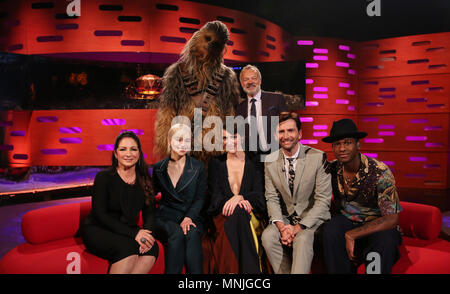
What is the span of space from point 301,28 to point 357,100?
1.78 metres

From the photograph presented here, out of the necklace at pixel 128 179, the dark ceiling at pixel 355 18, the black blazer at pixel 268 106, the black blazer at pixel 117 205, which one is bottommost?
the black blazer at pixel 117 205

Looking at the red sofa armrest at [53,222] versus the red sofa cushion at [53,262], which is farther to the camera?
the red sofa armrest at [53,222]

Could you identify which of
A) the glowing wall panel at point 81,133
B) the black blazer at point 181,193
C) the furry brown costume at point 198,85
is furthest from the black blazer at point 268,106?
the glowing wall panel at point 81,133

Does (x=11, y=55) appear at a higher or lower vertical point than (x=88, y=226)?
higher

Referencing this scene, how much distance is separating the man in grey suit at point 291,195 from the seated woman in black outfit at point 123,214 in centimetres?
85

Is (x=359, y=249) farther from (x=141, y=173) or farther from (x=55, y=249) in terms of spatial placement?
(x=55, y=249)

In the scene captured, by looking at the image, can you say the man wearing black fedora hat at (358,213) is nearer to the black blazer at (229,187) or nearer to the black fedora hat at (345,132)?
the black fedora hat at (345,132)

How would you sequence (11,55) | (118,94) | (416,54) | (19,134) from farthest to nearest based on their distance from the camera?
(416,54) < (118,94) < (19,134) < (11,55)

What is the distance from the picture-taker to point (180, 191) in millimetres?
2656

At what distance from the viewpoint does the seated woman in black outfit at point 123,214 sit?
224 centimetres

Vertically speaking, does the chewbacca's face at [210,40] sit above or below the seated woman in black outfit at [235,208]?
above

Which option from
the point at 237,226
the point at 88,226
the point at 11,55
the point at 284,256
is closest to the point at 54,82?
the point at 11,55

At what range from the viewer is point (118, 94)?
5914mm
